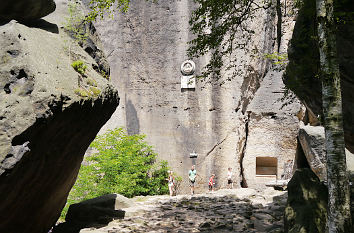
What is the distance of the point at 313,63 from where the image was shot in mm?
5871

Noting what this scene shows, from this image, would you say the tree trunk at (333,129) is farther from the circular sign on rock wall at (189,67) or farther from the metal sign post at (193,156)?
the circular sign on rock wall at (189,67)

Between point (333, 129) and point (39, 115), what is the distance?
3.60m

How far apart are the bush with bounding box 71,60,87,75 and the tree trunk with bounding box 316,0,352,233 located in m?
3.86

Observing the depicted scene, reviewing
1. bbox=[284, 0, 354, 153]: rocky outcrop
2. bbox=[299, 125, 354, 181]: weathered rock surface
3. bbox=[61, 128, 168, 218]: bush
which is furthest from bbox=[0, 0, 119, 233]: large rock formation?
bbox=[61, 128, 168, 218]: bush

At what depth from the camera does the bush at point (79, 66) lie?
19.8 feet

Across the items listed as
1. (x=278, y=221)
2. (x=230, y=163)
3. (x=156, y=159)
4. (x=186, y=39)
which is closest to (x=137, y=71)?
(x=186, y=39)

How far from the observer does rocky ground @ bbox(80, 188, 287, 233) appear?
24.2 ft

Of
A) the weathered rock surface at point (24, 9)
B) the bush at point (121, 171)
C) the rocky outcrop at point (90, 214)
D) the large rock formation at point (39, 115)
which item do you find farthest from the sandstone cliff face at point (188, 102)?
the weathered rock surface at point (24, 9)

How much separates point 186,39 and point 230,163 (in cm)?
661

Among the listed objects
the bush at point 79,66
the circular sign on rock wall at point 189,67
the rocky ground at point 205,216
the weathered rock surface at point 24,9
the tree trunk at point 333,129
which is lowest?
the rocky ground at point 205,216

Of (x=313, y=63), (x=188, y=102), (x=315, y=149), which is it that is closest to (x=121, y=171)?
(x=188, y=102)

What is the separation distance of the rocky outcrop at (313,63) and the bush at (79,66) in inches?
143

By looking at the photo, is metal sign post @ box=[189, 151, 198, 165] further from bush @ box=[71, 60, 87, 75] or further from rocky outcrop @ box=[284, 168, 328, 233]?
bush @ box=[71, 60, 87, 75]

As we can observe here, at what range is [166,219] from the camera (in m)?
8.53
